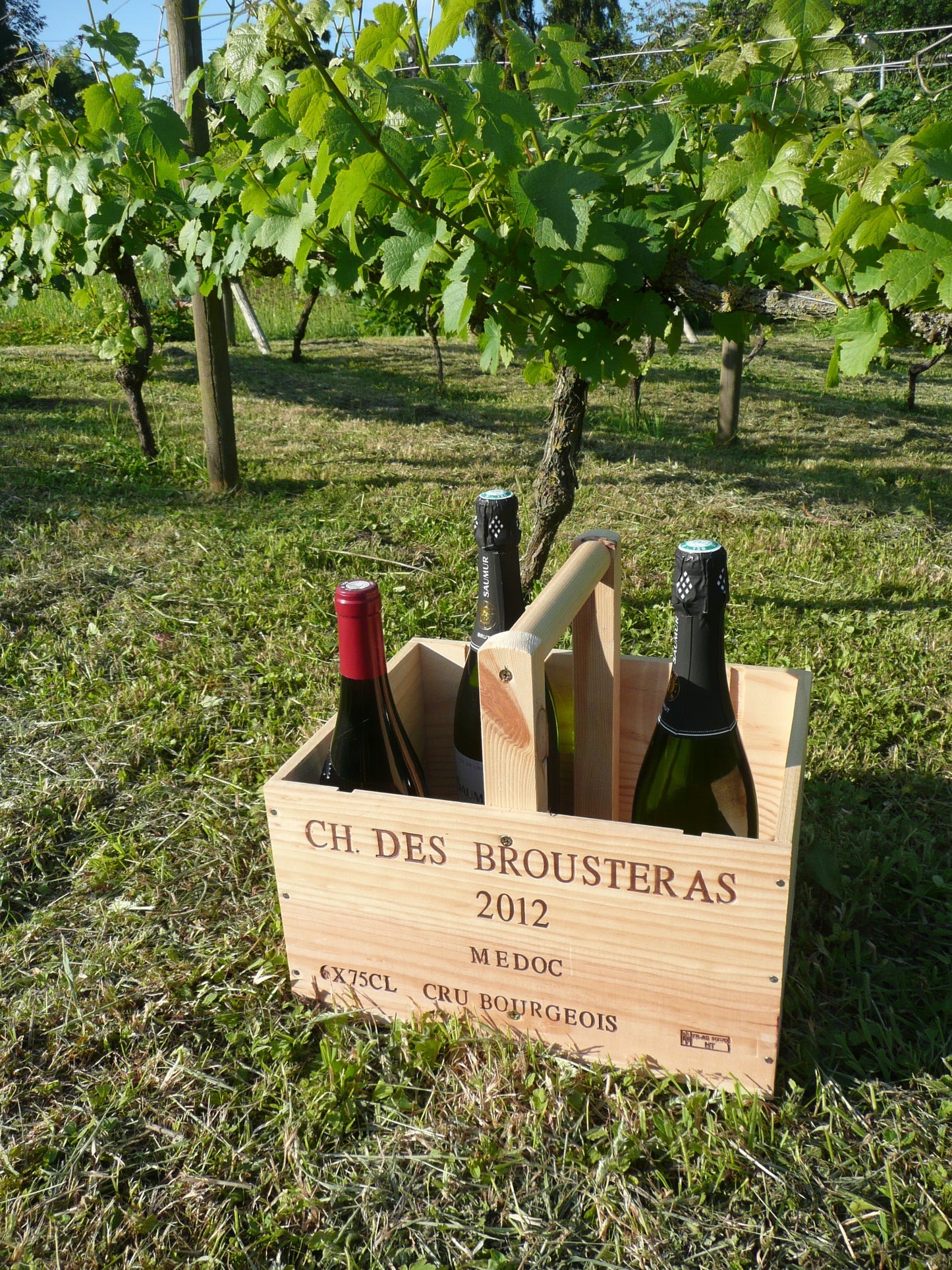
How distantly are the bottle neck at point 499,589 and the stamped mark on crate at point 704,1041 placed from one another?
69cm

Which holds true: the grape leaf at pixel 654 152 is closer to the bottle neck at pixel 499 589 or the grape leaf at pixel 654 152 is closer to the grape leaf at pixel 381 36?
the grape leaf at pixel 381 36

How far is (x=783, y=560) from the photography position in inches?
162

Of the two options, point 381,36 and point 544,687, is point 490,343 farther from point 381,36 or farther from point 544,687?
point 544,687

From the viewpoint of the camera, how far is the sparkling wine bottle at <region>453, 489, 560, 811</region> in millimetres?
1433

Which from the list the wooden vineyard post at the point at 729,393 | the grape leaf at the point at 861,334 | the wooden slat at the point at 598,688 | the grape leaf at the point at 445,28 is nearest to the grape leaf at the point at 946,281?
the grape leaf at the point at 861,334

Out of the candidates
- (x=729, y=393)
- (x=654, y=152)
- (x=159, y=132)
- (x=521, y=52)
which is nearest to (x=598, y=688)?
(x=654, y=152)

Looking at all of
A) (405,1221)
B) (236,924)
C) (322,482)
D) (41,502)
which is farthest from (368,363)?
(405,1221)

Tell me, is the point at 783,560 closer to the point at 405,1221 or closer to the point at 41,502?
the point at 405,1221

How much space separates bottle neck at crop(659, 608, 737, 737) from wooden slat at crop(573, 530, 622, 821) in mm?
101

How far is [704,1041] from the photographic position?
1317mm

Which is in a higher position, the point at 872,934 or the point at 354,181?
the point at 354,181

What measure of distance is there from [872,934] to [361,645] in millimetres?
1273

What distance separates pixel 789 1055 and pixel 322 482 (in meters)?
4.45

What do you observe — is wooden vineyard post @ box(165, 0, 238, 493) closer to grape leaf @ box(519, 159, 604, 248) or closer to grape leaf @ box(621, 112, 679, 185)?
grape leaf @ box(621, 112, 679, 185)
